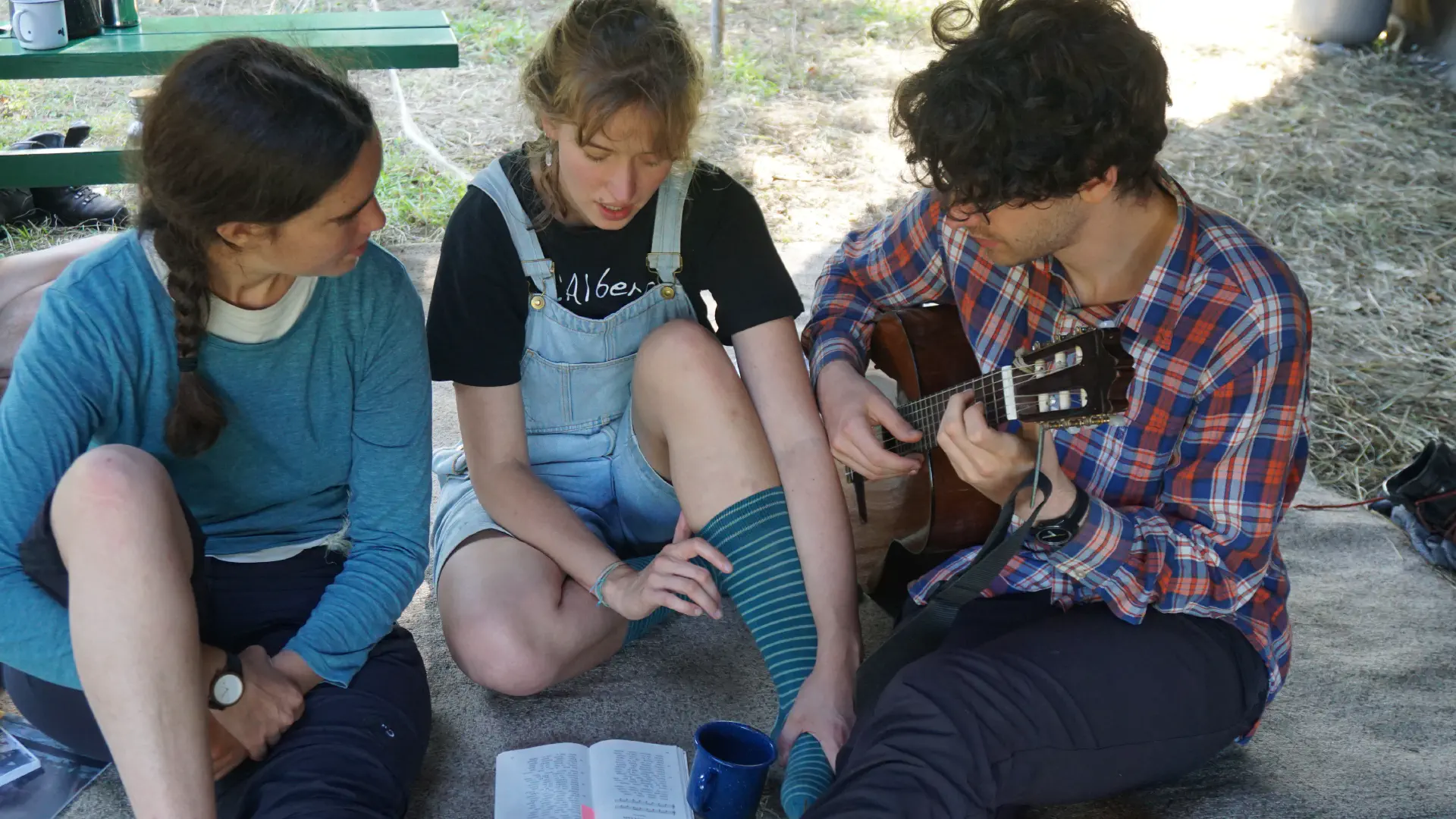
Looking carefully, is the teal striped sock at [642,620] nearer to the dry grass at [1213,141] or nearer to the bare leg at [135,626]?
the bare leg at [135,626]

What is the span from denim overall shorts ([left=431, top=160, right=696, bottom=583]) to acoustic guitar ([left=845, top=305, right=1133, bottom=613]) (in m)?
0.38

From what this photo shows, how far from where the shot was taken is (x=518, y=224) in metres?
1.85

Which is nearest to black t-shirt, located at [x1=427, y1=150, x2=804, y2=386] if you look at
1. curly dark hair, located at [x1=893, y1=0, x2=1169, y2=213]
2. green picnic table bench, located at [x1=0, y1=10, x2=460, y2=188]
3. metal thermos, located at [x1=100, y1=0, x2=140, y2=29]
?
curly dark hair, located at [x1=893, y1=0, x2=1169, y2=213]

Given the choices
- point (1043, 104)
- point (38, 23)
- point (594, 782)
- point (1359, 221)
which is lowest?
point (594, 782)

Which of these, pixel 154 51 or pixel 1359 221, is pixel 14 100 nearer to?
pixel 154 51

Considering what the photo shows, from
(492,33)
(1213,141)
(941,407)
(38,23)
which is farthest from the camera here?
(492,33)

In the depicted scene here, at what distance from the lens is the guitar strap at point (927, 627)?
5.26ft

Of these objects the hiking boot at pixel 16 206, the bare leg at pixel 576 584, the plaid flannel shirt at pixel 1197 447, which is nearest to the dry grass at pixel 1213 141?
the hiking boot at pixel 16 206

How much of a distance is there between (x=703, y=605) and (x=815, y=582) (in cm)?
20

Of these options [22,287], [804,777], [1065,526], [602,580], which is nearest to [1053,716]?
[1065,526]

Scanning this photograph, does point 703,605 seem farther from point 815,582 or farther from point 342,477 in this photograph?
point 342,477

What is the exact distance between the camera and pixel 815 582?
1.83 metres

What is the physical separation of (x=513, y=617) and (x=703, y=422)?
425 mm

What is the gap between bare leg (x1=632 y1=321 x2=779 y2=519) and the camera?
5.95 feet
